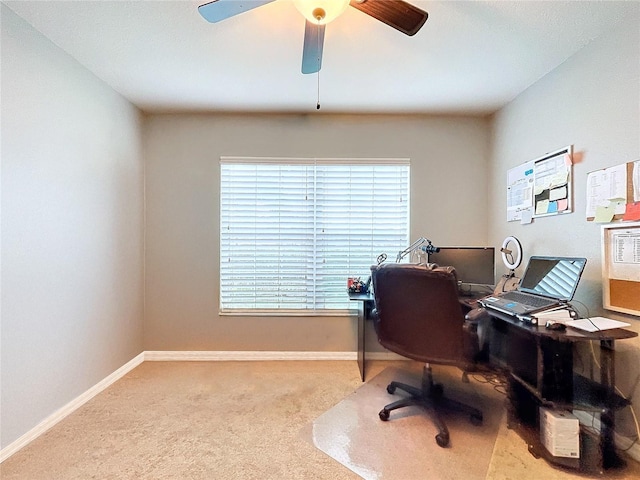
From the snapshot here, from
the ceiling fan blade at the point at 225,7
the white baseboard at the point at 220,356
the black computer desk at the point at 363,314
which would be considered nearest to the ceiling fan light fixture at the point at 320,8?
the ceiling fan blade at the point at 225,7

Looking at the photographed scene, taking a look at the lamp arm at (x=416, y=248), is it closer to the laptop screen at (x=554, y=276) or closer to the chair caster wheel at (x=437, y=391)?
the laptop screen at (x=554, y=276)

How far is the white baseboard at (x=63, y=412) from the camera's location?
5.13 feet

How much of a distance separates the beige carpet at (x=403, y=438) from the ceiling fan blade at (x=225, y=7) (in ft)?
7.23

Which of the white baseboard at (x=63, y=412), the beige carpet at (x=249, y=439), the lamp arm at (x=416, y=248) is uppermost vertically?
the lamp arm at (x=416, y=248)

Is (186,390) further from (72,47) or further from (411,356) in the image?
(72,47)

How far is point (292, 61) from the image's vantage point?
1.96 metres

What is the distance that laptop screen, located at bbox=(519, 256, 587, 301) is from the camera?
1598mm

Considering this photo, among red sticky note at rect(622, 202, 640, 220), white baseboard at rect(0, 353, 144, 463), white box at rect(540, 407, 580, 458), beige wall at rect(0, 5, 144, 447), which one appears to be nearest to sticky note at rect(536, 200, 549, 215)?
red sticky note at rect(622, 202, 640, 220)

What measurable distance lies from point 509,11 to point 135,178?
2.98 metres

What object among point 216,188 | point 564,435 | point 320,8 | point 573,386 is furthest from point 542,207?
point 216,188

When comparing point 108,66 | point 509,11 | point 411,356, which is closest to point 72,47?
point 108,66

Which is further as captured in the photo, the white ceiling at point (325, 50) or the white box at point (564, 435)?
the white ceiling at point (325, 50)

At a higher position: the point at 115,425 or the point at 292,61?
the point at 292,61

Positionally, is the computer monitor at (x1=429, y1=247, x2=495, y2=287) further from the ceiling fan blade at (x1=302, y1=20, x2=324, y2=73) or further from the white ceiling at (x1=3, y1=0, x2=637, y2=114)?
the ceiling fan blade at (x1=302, y1=20, x2=324, y2=73)
